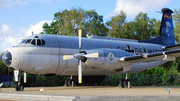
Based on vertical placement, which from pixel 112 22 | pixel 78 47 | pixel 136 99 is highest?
pixel 112 22

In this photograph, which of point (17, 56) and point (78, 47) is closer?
point (17, 56)

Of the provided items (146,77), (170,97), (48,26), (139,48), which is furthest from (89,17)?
(170,97)

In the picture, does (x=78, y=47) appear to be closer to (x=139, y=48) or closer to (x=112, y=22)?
(x=139, y=48)

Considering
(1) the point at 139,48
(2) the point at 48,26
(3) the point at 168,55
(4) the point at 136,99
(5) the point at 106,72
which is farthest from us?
(2) the point at 48,26

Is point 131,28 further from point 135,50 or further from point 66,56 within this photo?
point 66,56

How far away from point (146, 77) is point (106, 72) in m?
10.9

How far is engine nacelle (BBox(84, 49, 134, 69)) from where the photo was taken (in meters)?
15.7

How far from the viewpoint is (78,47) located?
17406 millimetres

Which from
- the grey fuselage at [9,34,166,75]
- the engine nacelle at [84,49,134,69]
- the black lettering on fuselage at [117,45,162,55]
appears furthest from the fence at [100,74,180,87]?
the engine nacelle at [84,49,134,69]

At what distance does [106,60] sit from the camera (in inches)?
637

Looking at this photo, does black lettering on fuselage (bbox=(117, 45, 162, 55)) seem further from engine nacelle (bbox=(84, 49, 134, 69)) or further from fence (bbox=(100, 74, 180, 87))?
fence (bbox=(100, 74, 180, 87))

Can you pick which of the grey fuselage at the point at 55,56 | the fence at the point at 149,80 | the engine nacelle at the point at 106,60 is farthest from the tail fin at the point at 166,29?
the engine nacelle at the point at 106,60

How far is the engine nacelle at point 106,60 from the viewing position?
1575 centimetres

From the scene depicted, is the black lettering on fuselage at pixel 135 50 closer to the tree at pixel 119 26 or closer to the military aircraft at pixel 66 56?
the military aircraft at pixel 66 56
